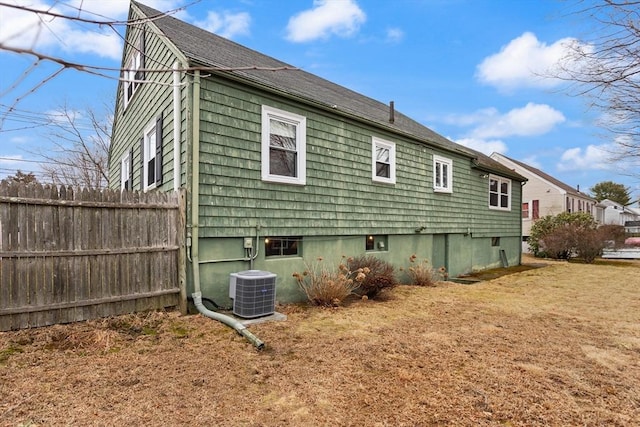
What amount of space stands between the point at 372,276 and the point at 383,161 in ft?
11.1

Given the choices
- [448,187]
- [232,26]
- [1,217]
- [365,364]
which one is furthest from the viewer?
[448,187]

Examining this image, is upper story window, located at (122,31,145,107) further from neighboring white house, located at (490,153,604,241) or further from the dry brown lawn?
neighboring white house, located at (490,153,604,241)

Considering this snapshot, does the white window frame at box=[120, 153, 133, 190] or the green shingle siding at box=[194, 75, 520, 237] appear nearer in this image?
the green shingle siding at box=[194, 75, 520, 237]

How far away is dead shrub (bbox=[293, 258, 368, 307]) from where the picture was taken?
6527 mm

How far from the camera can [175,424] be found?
8.50 ft

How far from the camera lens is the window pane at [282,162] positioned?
670 cm

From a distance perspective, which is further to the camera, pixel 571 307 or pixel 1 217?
pixel 571 307

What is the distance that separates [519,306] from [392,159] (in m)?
4.57

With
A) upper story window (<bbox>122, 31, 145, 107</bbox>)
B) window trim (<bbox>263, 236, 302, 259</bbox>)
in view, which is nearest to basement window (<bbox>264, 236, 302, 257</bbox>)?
window trim (<bbox>263, 236, 302, 259</bbox>)

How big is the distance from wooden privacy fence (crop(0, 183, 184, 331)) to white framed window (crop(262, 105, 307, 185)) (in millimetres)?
1831

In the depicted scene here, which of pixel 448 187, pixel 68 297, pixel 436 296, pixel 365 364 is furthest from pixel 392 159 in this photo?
pixel 68 297

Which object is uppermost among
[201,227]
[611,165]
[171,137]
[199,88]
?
[199,88]

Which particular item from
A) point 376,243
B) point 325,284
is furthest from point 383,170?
point 325,284

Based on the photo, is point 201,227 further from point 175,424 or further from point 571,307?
point 571,307
